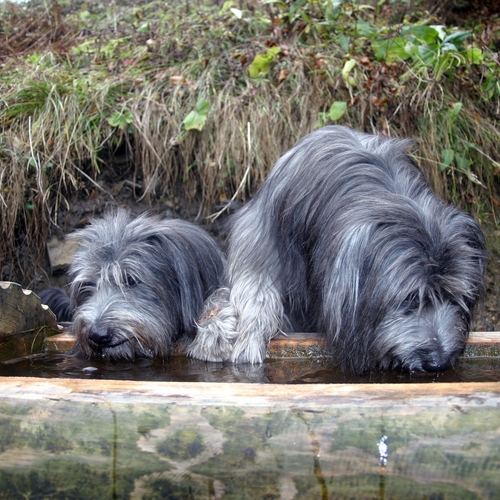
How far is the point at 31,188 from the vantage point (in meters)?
5.17

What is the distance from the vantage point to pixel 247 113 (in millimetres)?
5184

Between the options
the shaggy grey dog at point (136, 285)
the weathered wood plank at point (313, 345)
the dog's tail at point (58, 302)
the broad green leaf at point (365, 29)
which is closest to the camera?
the weathered wood plank at point (313, 345)

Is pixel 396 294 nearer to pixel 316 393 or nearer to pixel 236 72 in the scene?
pixel 316 393

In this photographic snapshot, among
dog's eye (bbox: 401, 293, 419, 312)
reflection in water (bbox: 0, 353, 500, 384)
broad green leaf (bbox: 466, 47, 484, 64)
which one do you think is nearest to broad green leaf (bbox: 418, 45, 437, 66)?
broad green leaf (bbox: 466, 47, 484, 64)

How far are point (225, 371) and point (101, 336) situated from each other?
65 cm

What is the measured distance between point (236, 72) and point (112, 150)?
119 centimetres

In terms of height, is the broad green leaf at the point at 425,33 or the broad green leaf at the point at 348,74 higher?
the broad green leaf at the point at 425,33

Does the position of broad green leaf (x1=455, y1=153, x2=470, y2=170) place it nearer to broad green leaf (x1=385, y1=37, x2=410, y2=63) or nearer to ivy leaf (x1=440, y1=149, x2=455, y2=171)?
ivy leaf (x1=440, y1=149, x2=455, y2=171)

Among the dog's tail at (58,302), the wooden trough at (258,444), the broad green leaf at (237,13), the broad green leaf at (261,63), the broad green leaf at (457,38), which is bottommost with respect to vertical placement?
the wooden trough at (258,444)

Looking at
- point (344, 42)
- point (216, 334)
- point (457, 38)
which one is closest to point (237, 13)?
point (344, 42)

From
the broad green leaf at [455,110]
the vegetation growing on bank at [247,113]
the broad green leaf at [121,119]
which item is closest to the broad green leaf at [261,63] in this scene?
the vegetation growing on bank at [247,113]

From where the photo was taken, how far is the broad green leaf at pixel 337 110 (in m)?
4.96

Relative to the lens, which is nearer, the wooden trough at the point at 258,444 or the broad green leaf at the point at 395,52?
the wooden trough at the point at 258,444

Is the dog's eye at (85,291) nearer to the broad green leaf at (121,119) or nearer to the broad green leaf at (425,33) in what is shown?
the broad green leaf at (121,119)
